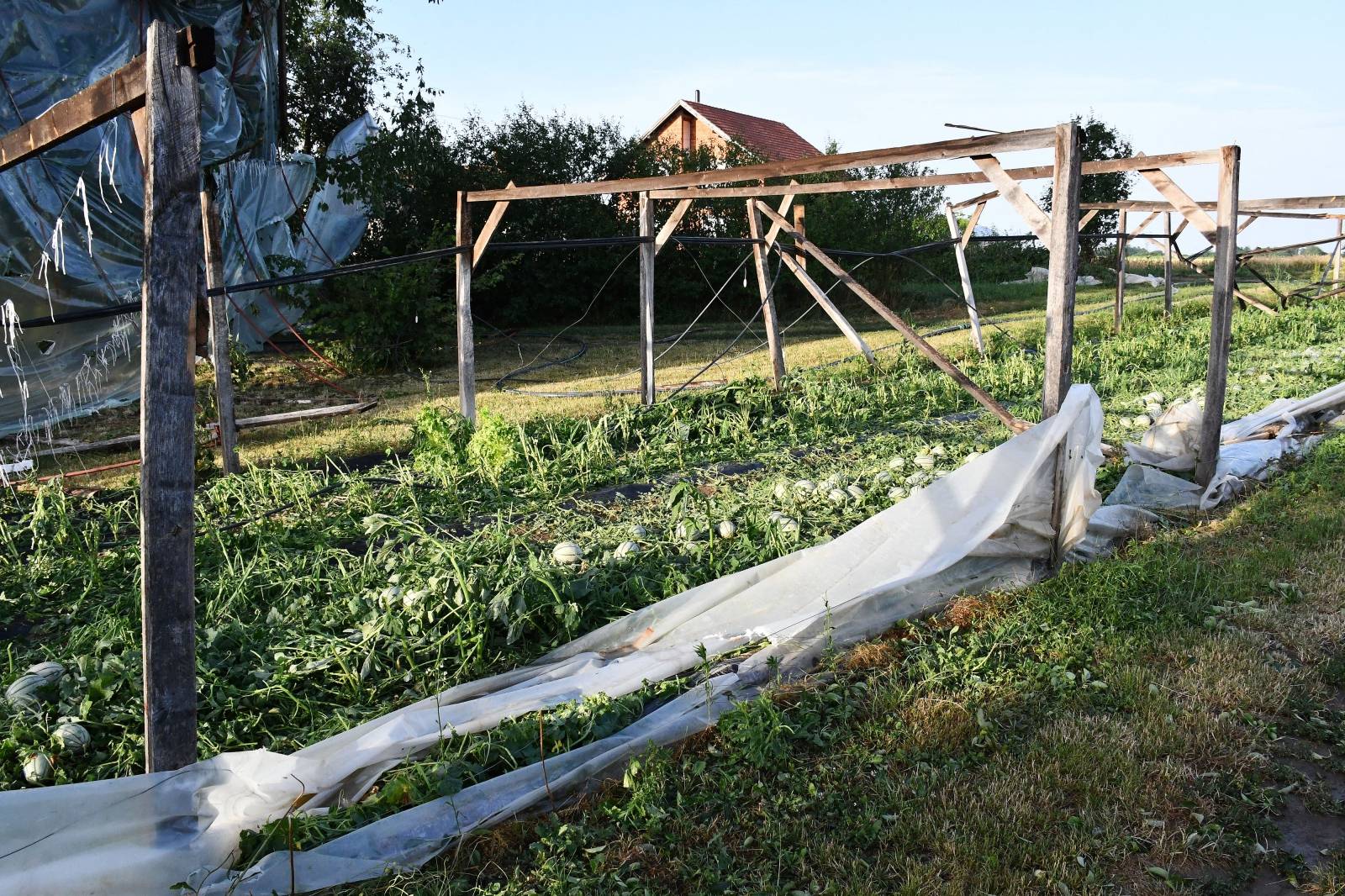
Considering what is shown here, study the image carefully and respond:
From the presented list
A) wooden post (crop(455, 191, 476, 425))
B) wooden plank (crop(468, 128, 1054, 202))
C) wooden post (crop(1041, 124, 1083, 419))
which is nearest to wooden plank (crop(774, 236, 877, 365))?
wooden plank (crop(468, 128, 1054, 202))

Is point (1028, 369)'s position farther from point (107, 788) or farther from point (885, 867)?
point (107, 788)

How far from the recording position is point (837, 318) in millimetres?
9555

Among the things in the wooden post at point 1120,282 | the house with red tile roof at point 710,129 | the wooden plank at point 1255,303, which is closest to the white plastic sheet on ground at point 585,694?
the wooden post at point 1120,282

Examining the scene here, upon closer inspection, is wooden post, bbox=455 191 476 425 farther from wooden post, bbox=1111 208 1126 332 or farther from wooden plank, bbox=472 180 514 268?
wooden post, bbox=1111 208 1126 332

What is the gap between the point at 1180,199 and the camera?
19.7 ft

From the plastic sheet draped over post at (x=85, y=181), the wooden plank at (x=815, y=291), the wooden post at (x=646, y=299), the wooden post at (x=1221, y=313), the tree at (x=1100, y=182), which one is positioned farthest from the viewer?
the tree at (x=1100, y=182)

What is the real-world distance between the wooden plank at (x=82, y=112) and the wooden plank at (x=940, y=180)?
482 centimetres

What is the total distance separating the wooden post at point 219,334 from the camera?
21.9 feet

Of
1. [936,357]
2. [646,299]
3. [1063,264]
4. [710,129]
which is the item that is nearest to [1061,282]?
[1063,264]

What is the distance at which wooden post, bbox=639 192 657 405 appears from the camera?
26.9 feet

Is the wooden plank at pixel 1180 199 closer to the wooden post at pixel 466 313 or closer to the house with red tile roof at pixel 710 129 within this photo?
the wooden post at pixel 466 313

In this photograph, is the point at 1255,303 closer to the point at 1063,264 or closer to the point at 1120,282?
the point at 1120,282

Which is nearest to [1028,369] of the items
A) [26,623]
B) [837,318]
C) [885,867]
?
[837,318]

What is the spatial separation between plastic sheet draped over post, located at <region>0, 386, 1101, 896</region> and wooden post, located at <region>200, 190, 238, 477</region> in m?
4.22
